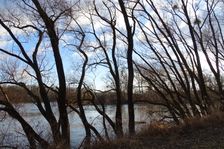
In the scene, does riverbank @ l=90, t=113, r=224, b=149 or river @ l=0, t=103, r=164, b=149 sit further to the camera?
river @ l=0, t=103, r=164, b=149

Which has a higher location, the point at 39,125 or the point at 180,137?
the point at 39,125

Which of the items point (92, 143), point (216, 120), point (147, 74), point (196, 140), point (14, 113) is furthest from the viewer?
point (147, 74)

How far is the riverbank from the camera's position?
9391 mm

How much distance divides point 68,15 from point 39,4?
2874 mm

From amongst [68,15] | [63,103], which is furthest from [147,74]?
[63,103]

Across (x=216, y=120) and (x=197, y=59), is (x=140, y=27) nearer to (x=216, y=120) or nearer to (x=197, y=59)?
(x=197, y=59)

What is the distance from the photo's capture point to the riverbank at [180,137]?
9.39 metres

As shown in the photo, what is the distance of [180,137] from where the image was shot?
10500 millimetres

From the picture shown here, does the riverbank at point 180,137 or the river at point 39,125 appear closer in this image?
the riverbank at point 180,137

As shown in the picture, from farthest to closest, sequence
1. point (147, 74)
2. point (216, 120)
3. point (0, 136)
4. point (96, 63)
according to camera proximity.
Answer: point (147, 74) < point (96, 63) < point (0, 136) < point (216, 120)

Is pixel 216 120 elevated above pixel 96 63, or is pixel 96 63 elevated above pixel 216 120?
pixel 96 63

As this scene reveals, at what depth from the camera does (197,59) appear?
Result: 24.9m

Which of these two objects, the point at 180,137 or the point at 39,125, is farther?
the point at 39,125

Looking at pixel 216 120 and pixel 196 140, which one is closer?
pixel 196 140
